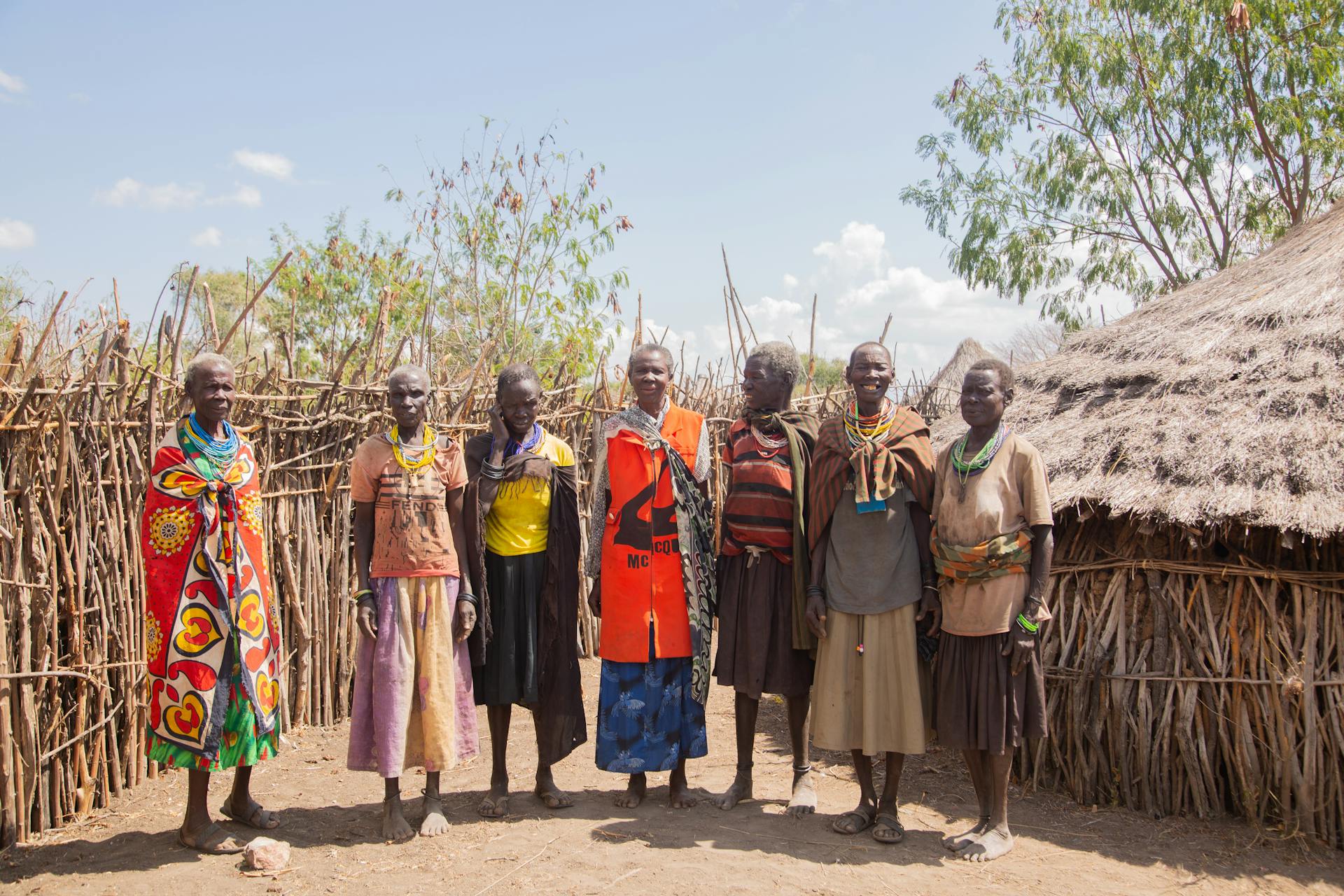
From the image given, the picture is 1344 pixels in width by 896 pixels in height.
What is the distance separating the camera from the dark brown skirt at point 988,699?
333 centimetres

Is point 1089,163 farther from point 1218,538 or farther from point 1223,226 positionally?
point 1218,538

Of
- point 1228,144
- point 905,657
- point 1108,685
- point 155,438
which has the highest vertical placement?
point 1228,144

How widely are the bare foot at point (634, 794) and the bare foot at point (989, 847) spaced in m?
1.27

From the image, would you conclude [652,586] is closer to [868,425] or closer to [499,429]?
[499,429]

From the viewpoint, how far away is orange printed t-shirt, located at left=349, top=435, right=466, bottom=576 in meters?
3.48

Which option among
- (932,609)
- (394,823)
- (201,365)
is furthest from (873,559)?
(201,365)

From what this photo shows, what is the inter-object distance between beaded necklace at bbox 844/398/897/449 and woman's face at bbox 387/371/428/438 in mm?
1624

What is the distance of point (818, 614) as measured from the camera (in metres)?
3.57

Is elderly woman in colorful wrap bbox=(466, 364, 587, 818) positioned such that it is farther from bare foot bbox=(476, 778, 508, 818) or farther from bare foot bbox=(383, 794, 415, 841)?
bare foot bbox=(383, 794, 415, 841)

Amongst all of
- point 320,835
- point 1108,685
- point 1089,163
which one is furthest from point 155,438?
point 1089,163

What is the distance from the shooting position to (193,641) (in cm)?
328

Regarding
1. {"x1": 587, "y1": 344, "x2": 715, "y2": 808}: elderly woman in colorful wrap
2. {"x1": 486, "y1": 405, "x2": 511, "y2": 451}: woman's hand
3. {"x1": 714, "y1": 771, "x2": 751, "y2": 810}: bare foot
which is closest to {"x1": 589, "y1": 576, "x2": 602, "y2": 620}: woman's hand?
{"x1": 587, "y1": 344, "x2": 715, "y2": 808}: elderly woman in colorful wrap

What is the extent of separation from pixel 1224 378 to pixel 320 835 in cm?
460

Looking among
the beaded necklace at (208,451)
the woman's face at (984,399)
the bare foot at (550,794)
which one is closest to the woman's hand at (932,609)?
the woman's face at (984,399)
